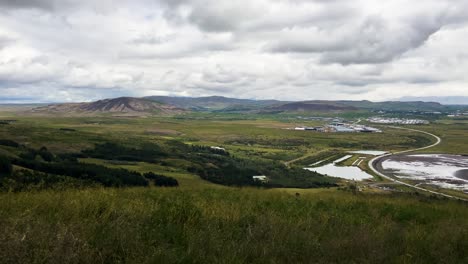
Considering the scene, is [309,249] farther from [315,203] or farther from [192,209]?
[315,203]

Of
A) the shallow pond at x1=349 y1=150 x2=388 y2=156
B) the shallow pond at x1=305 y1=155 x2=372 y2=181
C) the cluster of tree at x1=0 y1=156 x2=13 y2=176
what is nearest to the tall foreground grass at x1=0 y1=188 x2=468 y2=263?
the cluster of tree at x1=0 y1=156 x2=13 y2=176

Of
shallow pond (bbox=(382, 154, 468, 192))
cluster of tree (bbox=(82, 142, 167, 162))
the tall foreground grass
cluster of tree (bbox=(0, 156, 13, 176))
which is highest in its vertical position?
the tall foreground grass

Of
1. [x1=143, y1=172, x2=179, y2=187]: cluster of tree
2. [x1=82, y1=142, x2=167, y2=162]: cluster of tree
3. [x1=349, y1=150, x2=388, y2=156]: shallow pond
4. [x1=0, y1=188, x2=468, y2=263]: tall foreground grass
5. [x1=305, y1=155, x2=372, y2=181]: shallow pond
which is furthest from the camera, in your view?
[x1=349, y1=150, x2=388, y2=156]: shallow pond

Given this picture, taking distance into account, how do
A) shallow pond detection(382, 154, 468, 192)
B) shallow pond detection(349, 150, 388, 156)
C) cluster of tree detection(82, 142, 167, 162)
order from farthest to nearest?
shallow pond detection(349, 150, 388, 156)
cluster of tree detection(82, 142, 167, 162)
shallow pond detection(382, 154, 468, 192)

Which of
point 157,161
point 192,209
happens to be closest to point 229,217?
point 192,209

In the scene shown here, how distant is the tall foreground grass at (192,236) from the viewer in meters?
6.09

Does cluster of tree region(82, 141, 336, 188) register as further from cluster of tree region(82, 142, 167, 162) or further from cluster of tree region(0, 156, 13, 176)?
cluster of tree region(0, 156, 13, 176)

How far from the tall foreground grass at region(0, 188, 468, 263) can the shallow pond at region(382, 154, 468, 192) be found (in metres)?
87.0

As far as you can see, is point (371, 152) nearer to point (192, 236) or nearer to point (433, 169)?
point (433, 169)

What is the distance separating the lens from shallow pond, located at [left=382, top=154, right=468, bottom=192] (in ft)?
305

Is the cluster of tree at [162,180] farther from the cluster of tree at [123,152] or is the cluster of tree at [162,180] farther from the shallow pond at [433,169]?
the shallow pond at [433,169]

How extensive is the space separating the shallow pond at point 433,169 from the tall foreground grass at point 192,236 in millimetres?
86972

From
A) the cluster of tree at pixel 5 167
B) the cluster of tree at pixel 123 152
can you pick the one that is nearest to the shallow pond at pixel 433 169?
the cluster of tree at pixel 123 152

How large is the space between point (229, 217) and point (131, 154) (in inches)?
5001
